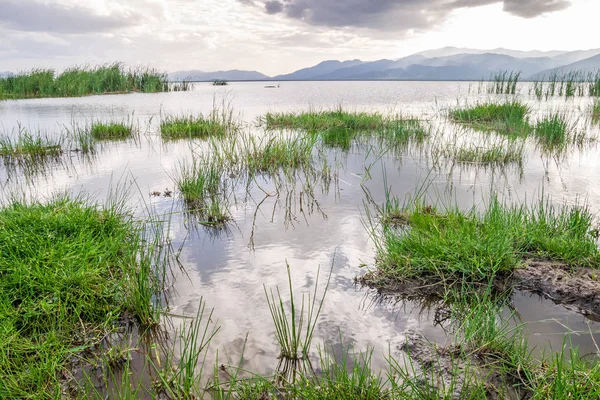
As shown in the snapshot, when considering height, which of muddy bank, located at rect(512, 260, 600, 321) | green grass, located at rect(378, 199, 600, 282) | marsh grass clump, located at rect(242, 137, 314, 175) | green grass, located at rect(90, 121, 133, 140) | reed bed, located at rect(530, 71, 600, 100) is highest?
reed bed, located at rect(530, 71, 600, 100)

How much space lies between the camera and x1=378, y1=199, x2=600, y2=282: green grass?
3.68 m

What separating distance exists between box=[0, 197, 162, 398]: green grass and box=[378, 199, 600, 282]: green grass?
233cm

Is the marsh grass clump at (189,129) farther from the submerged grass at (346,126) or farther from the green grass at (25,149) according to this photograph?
the green grass at (25,149)

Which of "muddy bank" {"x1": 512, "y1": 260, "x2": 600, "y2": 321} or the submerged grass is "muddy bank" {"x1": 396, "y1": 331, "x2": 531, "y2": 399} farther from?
the submerged grass

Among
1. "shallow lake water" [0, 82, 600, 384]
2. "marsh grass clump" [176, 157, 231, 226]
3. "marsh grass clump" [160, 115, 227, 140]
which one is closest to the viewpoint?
"shallow lake water" [0, 82, 600, 384]

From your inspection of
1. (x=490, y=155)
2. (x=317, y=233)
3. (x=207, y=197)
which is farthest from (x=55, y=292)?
(x=490, y=155)

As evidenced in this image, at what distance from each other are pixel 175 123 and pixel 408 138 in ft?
24.9

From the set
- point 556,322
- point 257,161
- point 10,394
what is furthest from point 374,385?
point 257,161

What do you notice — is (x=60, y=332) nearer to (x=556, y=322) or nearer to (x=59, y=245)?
(x=59, y=245)

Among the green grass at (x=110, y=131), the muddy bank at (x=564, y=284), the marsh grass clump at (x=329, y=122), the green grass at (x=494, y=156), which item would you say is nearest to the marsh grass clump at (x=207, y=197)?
the muddy bank at (x=564, y=284)

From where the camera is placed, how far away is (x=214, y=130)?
1271cm

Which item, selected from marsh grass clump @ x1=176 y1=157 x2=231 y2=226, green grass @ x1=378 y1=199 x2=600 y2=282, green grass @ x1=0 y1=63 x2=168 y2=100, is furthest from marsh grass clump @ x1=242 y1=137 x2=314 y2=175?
green grass @ x1=0 y1=63 x2=168 y2=100

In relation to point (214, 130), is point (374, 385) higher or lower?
lower

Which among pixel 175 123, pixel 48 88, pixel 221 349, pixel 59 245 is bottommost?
pixel 221 349
